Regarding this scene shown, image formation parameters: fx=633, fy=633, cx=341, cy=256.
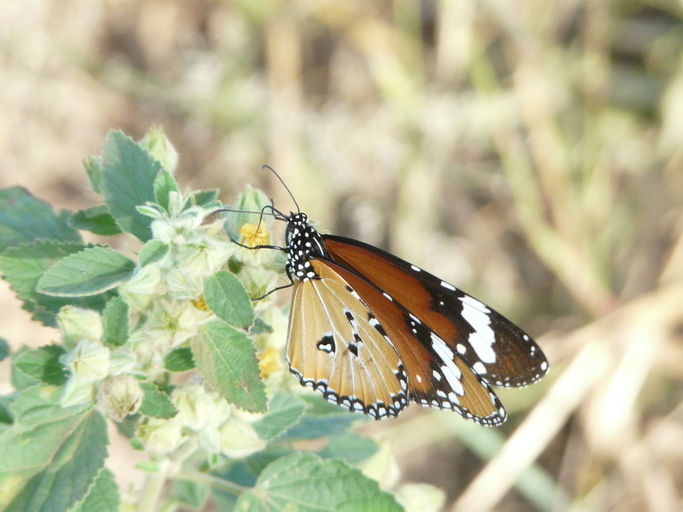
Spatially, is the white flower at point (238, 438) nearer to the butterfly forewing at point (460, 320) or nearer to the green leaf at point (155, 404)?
the green leaf at point (155, 404)

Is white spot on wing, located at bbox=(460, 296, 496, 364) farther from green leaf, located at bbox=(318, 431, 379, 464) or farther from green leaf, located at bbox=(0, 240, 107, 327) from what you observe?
green leaf, located at bbox=(0, 240, 107, 327)

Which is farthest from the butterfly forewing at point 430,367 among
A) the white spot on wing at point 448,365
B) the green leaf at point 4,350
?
the green leaf at point 4,350

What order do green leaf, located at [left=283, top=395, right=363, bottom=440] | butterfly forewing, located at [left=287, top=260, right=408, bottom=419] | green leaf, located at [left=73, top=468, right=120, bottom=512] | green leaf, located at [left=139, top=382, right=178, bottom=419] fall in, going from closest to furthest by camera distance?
green leaf, located at [left=139, top=382, right=178, bottom=419] → green leaf, located at [left=73, top=468, right=120, bottom=512] → butterfly forewing, located at [left=287, top=260, right=408, bottom=419] → green leaf, located at [left=283, top=395, right=363, bottom=440]

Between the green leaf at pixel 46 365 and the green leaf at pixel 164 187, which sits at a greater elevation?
the green leaf at pixel 164 187

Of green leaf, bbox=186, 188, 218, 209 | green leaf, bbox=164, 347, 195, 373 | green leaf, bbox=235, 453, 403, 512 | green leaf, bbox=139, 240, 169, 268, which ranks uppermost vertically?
green leaf, bbox=186, 188, 218, 209

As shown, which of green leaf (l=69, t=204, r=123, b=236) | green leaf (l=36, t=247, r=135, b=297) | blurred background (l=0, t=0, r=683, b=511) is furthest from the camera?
blurred background (l=0, t=0, r=683, b=511)

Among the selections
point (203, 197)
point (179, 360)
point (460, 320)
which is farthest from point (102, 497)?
point (460, 320)

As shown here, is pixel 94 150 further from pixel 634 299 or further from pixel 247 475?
pixel 634 299

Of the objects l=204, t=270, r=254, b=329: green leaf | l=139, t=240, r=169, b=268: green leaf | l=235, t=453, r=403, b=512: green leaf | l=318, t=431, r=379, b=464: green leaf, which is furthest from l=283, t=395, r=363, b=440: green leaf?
l=139, t=240, r=169, b=268: green leaf
